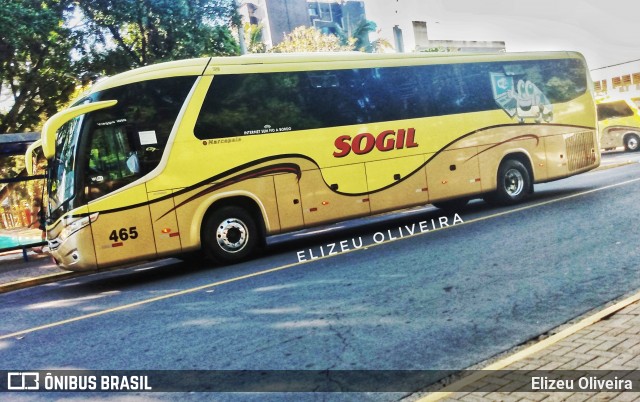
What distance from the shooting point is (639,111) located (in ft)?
83.7

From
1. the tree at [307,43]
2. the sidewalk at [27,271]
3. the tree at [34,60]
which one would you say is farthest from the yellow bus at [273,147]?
the tree at [307,43]

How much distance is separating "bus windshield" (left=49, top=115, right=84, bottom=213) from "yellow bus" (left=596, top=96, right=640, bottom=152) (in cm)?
2513

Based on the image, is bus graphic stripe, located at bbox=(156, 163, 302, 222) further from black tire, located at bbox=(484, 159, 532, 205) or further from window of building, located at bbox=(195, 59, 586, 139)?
black tire, located at bbox=(484, 159, 532, 205)

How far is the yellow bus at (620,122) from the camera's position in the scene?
25.6m

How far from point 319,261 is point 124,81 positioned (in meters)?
4.39

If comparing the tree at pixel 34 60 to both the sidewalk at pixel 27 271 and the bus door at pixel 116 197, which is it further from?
the bus door at pixel 116 197

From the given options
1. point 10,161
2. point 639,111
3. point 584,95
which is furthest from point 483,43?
point 10,161

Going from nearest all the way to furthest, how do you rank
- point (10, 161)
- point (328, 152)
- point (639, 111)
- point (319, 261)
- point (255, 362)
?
point (255, 362), point (319, 261), point (328, 152), point (10, 161), point (639, 111)

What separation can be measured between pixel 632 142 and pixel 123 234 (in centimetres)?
2684

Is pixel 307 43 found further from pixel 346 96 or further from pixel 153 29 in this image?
pixel 346 96

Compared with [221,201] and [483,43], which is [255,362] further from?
[483,43]

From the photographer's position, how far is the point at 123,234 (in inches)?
322

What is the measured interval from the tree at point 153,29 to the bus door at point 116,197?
27.2 ft

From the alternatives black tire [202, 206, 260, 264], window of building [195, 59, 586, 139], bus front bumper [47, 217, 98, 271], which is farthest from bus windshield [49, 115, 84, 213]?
black tire [202, 206, 260, 264]
